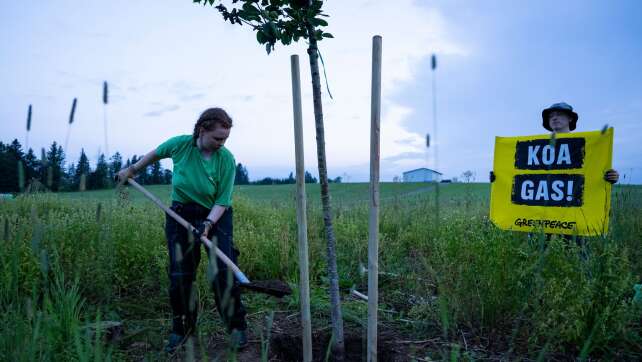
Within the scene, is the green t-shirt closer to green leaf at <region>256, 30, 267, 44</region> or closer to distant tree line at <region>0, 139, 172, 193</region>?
distant tree line at <region>0, 139, 172, 193</region>

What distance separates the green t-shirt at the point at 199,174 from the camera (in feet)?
10.2

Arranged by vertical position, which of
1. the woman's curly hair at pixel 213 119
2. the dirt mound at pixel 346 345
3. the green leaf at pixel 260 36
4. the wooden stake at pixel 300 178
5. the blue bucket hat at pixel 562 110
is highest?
the blue bucket hat at pixel 562 110

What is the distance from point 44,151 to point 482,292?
2.66 metres

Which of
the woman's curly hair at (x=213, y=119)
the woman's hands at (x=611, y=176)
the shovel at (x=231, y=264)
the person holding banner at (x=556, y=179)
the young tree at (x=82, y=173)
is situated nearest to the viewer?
the young tree at (x=82, y=173)

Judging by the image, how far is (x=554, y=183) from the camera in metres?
4.40

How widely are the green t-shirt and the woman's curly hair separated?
0.21 meters

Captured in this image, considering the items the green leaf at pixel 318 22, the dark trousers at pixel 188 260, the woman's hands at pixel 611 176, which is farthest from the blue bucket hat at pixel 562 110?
the dark trousers at pixel 188 260

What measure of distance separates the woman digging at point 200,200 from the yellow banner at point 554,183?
9.37 feet

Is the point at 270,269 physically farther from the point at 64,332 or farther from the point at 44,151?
the point at 44,151

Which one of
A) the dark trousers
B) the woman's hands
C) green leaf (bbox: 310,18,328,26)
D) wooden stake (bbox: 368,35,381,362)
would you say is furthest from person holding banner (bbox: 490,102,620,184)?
the dark trousers

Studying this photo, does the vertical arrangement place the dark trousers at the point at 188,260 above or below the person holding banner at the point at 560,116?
below

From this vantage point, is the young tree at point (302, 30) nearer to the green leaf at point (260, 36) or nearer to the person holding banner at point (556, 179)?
the green leaf at point (260, 36)

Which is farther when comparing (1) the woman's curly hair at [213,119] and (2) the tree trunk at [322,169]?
(1) the woman's curly hair at [213,119]

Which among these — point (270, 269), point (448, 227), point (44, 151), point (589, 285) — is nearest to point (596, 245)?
point (589, 285)
